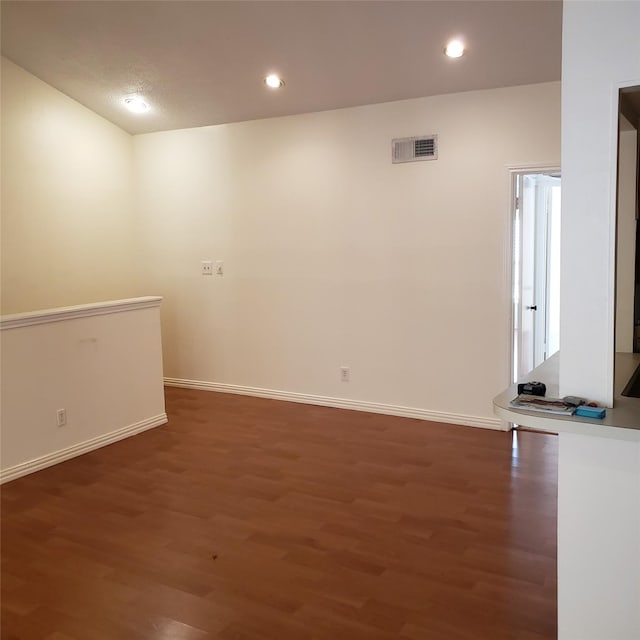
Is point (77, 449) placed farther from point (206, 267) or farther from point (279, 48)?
point (279, 48)

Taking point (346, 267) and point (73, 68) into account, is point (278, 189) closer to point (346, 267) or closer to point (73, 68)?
point (346, 267)

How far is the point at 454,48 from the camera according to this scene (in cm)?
379

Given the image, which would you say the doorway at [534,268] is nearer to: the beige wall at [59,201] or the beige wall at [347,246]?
the beige wall at [347,246]

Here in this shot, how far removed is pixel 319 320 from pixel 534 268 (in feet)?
6.13

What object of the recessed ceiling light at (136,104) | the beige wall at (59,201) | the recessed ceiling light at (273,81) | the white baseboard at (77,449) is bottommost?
the white baseboard at (77,449)

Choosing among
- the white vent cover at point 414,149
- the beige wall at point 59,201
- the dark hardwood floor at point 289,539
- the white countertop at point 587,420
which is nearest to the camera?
the white countertop at point 587,420

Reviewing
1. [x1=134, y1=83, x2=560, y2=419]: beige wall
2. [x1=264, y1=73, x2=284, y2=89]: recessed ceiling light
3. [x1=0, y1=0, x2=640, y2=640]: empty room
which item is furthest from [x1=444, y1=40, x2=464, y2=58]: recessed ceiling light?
[x1=264, y1=73, x2=284, y2=89]: recessed ceiling light

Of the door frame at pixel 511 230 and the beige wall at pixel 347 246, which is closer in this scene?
the door frame at pixel 511 230

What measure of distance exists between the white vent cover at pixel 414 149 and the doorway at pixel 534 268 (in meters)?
0.64

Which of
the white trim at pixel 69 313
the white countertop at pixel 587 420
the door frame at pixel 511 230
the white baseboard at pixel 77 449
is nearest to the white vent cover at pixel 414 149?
the door frame at pixel 511 230

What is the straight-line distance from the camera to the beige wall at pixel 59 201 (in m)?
4.96

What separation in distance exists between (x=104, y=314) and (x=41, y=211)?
1.54m

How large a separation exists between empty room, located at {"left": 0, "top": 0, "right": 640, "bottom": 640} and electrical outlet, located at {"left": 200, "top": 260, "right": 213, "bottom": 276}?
63 millimetres

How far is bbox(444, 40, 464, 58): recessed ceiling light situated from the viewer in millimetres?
3742
